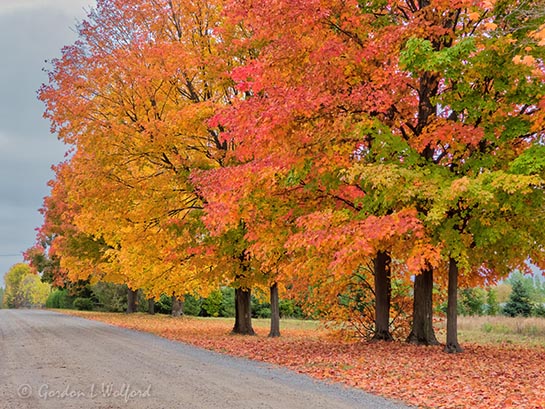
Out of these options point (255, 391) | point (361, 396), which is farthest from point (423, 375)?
point (255, 391)

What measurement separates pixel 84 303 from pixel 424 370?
142 ft

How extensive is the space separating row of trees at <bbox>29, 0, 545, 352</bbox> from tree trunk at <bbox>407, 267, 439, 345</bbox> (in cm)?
5

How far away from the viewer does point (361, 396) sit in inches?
330

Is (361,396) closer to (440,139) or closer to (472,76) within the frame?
(440,139)

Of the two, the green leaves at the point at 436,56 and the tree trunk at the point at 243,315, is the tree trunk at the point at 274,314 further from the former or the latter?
the green leaves at the point at 436,56

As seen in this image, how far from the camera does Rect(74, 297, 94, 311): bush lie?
48219mm

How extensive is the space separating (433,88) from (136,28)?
11655 millimetres

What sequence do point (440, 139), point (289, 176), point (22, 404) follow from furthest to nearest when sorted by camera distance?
point (289, 176)
point (440, 139)
point (22, 404)

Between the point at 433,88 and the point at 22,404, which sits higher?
the point at 433,88

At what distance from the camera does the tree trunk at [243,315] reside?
21.4m

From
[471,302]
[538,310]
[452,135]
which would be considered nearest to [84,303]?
[471,302]

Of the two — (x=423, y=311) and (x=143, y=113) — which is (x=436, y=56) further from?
(x=143, y=113)

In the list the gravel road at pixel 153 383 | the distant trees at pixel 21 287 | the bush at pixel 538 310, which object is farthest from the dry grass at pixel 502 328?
the distant trees at pixel 21 287

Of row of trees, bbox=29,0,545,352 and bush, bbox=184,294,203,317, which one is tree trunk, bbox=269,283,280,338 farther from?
bush, bbox=184,294,203,317
